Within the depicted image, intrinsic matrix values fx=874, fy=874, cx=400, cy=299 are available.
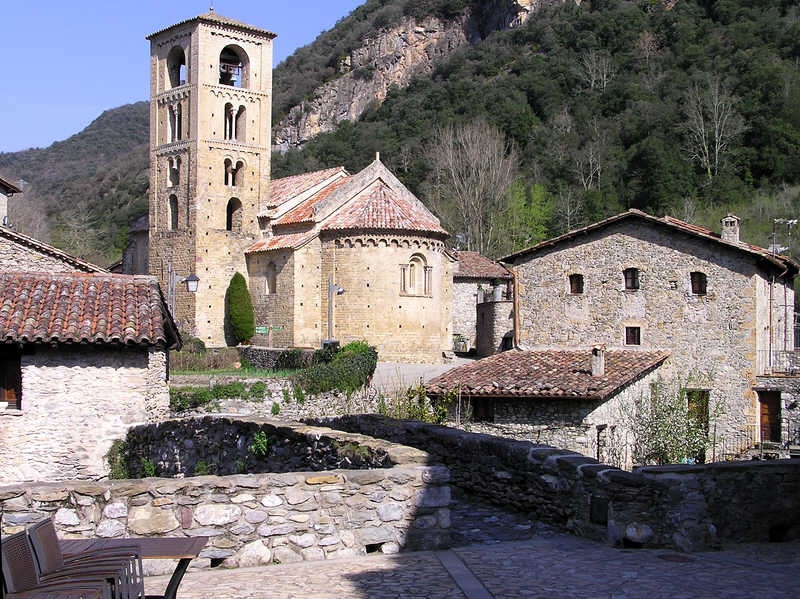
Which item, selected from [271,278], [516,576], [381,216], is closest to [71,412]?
[516,576]

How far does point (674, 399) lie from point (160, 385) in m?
13.0

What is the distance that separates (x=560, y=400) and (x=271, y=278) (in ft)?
73.5

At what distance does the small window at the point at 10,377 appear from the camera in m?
15.2

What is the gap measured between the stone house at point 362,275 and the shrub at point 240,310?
0.43 metres

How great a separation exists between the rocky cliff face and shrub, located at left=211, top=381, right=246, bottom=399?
272ft

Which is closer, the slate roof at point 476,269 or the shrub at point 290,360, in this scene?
the shrub at point 290,360

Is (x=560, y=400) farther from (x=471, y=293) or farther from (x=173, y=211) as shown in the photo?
(x=471, y=293)

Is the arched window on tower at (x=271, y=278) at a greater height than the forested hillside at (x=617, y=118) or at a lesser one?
lesser

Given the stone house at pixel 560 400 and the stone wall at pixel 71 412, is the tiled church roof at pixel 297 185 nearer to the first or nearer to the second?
the stone house at pixel 560 400

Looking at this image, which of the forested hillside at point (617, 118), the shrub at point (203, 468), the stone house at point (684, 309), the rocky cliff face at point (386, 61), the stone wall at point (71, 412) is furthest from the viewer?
the rocky cliff face at point (386, 61)

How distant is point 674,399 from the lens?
22281mm

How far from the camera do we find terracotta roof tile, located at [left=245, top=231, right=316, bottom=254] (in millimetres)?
39125

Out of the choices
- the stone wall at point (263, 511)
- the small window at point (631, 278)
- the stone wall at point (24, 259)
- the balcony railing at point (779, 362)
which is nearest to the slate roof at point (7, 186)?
the stone wall at point (24, 259)

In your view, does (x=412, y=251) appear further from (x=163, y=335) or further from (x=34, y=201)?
(x=34, y=201)
